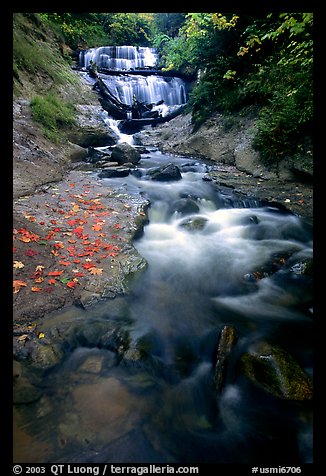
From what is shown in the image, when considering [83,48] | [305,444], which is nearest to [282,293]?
[305,444]

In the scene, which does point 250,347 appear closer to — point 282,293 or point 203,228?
point 282,293

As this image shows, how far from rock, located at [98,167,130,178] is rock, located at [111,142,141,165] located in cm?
120

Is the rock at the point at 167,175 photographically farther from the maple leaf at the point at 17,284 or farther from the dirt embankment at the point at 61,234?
the maple leaf at the point at 17,284

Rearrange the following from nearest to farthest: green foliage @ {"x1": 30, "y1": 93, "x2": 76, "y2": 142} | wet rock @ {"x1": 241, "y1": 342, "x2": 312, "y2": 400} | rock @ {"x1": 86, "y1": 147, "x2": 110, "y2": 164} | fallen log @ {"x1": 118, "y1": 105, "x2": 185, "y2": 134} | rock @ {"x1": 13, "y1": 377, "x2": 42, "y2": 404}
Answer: rock @ {"x1": 13, "y1": 377, "x2": 42, "y2": 404} < wet rock @ {"x1": 241, "y1": 342, "x2": 312, "y2": 400} < green foliage @ {"x1": 30, "y1": 93, "x2": 76, "y2": 142} < rock @ {"x1": 86, "y1": 147, "x2": 110, "y2": 164} < fallen log @ {"x1": 118, "y1": 105, "x2": 185, "y2": 134}

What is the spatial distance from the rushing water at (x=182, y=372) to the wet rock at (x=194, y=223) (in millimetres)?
624

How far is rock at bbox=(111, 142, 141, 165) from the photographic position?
10.7m

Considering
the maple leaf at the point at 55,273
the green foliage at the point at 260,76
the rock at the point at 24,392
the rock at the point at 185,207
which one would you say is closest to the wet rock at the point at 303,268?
the rock at the point at 185,207

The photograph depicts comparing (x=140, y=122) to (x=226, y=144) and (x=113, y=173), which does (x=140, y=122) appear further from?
(x=113, y=173)

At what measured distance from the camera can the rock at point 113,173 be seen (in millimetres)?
9141

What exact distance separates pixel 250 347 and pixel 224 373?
46cm

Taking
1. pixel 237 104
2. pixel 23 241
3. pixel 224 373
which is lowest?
pixel 224 373

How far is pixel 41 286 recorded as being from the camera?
3.83m

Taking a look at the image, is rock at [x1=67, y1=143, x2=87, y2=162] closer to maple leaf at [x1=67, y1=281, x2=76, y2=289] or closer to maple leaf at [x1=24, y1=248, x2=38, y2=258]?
maple leaf at [x1=24, y1=248, x2=38, y2=258]

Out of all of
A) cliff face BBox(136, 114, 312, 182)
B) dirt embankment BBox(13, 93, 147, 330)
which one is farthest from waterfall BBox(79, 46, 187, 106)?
dirt embankment BBox(13, 93, 147, 330)
